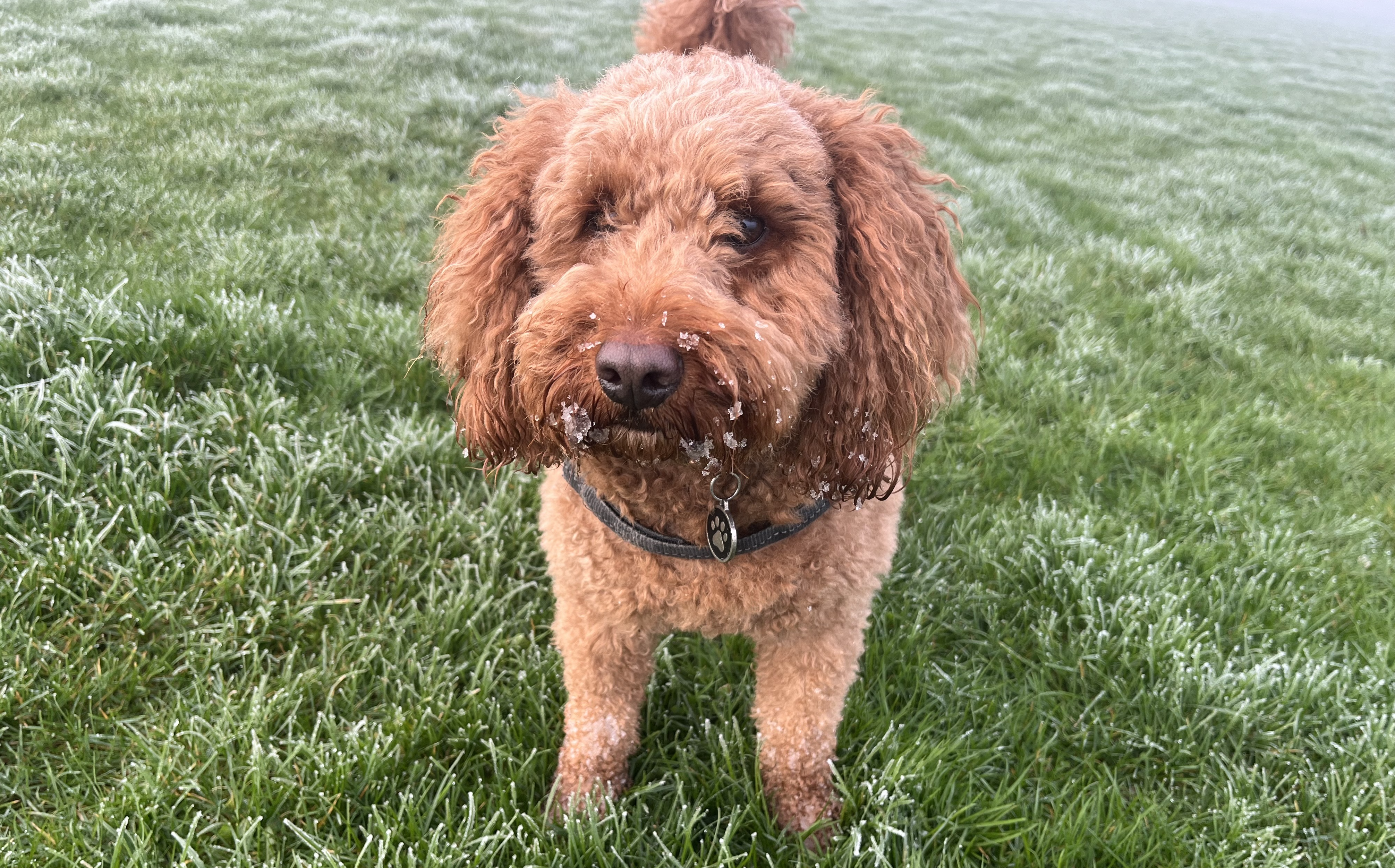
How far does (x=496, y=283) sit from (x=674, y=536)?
0.81m

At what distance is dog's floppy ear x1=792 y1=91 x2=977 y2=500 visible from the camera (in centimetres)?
187

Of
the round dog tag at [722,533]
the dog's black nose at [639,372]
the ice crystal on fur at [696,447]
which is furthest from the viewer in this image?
the round dog tag at [722,533]

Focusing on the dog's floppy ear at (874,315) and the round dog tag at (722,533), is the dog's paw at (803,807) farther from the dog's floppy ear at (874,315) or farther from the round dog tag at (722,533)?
the dog's floppy ear at (874,315)

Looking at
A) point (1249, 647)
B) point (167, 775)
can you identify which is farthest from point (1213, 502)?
point (167, 775)

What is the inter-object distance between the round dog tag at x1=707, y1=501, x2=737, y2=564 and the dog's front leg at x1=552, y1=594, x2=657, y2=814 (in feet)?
1.48

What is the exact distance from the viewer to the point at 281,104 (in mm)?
6973

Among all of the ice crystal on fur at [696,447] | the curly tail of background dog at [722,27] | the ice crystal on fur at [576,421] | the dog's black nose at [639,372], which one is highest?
the curly tail of background dog at [722,27]

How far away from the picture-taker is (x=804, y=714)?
2.33m

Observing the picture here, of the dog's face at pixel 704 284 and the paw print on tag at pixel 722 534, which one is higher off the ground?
the dog's face at pixel 704 284

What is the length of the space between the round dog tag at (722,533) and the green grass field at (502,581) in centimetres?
78

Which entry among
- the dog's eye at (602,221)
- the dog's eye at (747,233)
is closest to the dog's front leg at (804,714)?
the dog's eye at (747,233)

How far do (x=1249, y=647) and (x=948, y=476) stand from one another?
131 cm

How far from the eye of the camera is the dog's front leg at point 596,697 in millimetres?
2293

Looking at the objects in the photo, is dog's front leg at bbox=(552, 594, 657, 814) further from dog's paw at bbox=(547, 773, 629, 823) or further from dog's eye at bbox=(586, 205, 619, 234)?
dog's eye at bbox=(586, 205, 619, 234)
